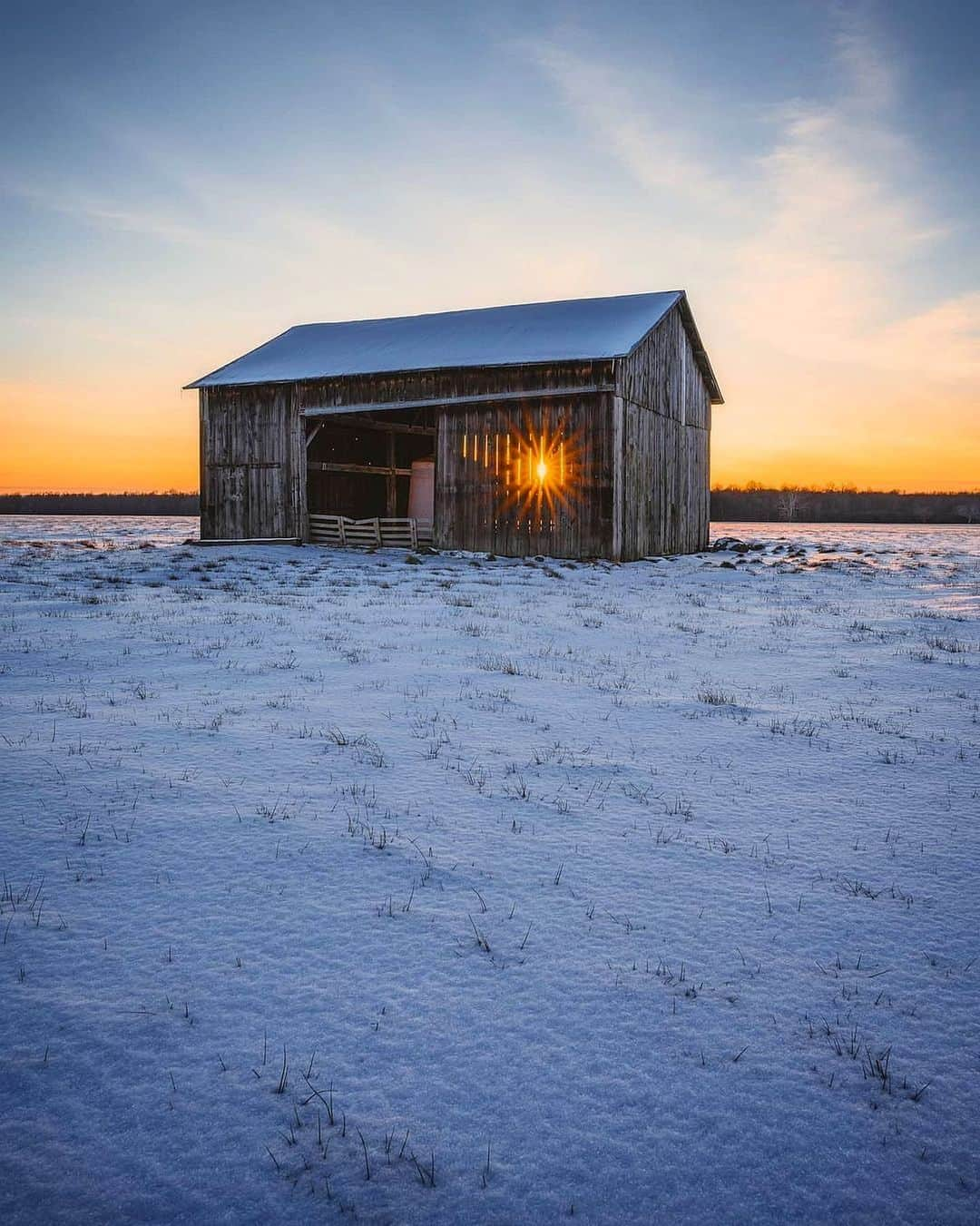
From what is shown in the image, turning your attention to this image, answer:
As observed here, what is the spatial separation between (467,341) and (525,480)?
197 inches

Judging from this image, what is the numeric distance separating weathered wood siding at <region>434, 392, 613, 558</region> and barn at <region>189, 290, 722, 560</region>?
0.03 meters

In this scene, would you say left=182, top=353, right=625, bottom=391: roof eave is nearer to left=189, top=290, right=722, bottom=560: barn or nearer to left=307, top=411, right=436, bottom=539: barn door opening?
left=189, top=290, right=722, bottom=560: barn

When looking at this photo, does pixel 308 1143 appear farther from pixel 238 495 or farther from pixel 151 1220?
pixel 238 495

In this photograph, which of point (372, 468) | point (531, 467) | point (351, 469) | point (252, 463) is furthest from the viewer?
point (372, 468)

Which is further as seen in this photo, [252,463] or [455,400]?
[252,463]

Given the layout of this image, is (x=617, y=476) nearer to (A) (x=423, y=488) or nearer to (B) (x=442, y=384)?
(B) (x=442, y=384)

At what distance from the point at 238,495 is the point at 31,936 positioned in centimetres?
2172

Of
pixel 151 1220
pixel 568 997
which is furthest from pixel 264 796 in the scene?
pixel 151 1220

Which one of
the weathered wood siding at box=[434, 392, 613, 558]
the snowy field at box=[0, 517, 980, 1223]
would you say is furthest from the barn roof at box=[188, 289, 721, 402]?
the snowy field at box=[0, 517, 980, 1223]

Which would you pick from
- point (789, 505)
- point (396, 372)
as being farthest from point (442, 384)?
point (789, 505)

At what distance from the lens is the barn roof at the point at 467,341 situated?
785 inches

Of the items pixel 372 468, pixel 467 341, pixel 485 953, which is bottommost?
pixel 485 953

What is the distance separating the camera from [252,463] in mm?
23016

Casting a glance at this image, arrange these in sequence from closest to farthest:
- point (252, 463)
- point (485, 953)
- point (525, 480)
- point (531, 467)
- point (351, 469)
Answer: point (485, 953), point (531, 467), point (525, 480), point (252, 463), point (351, 469)
